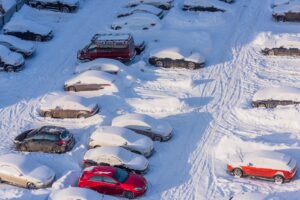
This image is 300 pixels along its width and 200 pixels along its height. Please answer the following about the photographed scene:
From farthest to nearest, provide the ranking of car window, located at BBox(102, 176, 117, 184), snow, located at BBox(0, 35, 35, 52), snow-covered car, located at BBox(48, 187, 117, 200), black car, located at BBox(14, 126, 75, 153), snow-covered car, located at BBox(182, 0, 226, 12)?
snow-covered car, located at BBox(182, 0, 226, 12)
snow, located at BBox(0, 35, 35, 52)
black car, located at BBox(14, 126, 75, 153)
car window, located at BBox(102, 176, 117, 184)
snow-covered car, located at BBox(48, 187, 117, 200)

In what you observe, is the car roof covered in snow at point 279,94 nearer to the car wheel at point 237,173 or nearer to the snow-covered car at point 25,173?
the car wheel at point 237,173

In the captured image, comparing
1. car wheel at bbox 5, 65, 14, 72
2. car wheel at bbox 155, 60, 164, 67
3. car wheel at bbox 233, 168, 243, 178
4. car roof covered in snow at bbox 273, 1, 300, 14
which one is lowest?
car wheel at bbox 5, 65, 14, 72

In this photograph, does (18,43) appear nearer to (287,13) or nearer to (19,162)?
(19,162)

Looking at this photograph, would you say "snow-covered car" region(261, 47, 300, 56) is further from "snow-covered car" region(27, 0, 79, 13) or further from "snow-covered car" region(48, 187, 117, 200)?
"snow-covered car" region(48, 187, 117, 200)

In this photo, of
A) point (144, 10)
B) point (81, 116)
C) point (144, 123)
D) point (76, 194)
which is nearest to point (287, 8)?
point (144, 10)

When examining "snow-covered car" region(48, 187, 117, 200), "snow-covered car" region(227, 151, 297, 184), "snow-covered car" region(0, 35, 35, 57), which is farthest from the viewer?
"snow-covered car" region(0, 35, 35, 57)

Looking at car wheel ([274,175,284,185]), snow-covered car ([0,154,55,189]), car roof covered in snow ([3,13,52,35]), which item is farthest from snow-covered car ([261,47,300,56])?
snow-covered car ([0,154,55,189])

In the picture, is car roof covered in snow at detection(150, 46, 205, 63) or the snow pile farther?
the snow pile

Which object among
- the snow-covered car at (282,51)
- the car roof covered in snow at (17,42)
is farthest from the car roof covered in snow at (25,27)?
the snow-covered car at (282,51)
